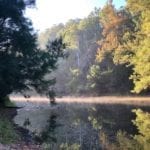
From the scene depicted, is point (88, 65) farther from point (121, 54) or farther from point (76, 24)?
point (121, 54)

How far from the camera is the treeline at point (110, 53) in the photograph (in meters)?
42.5

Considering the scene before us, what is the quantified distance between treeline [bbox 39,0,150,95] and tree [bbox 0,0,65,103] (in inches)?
133

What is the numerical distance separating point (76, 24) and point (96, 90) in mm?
22382

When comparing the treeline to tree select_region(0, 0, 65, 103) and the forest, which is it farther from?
tree select_region(0, 0, 65, 103)

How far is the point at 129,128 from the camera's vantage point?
74.1ft

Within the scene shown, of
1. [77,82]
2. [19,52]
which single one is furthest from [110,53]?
[19,52]

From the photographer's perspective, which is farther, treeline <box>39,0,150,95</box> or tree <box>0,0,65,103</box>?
treeline <box>39,0,150,95</box>

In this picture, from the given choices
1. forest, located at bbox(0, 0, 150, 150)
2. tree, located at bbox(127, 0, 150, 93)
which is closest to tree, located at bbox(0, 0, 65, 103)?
forest, located at bbox(0, 0, 150, 150)

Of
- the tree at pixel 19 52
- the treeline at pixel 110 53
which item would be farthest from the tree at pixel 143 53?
the tree at pixel 19 52

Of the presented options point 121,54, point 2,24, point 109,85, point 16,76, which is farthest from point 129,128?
point 109,85

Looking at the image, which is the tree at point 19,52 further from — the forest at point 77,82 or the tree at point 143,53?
the tree at point 143,53

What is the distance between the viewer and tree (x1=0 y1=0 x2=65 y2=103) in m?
31.0

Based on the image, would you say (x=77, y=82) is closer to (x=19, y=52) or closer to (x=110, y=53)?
(x=110, y=53)

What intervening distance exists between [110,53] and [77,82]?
379 inches
